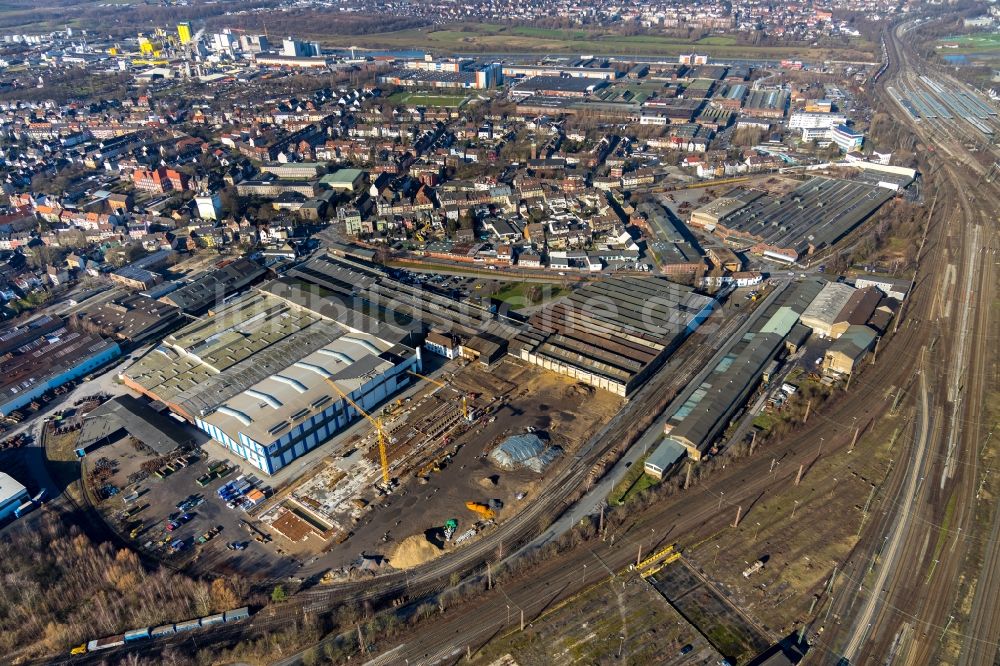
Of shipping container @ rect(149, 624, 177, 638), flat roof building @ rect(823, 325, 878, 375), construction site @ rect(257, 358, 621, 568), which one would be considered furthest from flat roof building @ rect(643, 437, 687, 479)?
shipping container @ rect(149, 624, 177, 638)

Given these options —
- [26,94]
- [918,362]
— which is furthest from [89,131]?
[918,362]

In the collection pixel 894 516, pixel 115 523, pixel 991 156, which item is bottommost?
pixel 115 523

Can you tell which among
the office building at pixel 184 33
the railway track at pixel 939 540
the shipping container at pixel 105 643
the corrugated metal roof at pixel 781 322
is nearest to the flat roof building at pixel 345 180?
the corrugated metal roof at pixel 781 322

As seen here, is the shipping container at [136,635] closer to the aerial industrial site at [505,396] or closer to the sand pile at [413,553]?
the aerial industrial site at [505,396]

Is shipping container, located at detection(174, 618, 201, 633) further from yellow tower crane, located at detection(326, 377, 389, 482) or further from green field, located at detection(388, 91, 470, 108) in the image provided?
green field, located at detection(388, 91, 470, 108)

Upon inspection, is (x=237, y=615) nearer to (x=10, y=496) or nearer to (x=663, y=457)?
(x=10, y=496)

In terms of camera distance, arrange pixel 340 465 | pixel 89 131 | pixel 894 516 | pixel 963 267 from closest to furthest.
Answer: pixel 894 516, pixel 340 465, pixel 963 267, pixel 89 131

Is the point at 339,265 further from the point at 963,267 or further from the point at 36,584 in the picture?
the point at 963,267

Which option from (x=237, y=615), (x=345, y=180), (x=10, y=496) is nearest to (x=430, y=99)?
(x=345, y=180)
